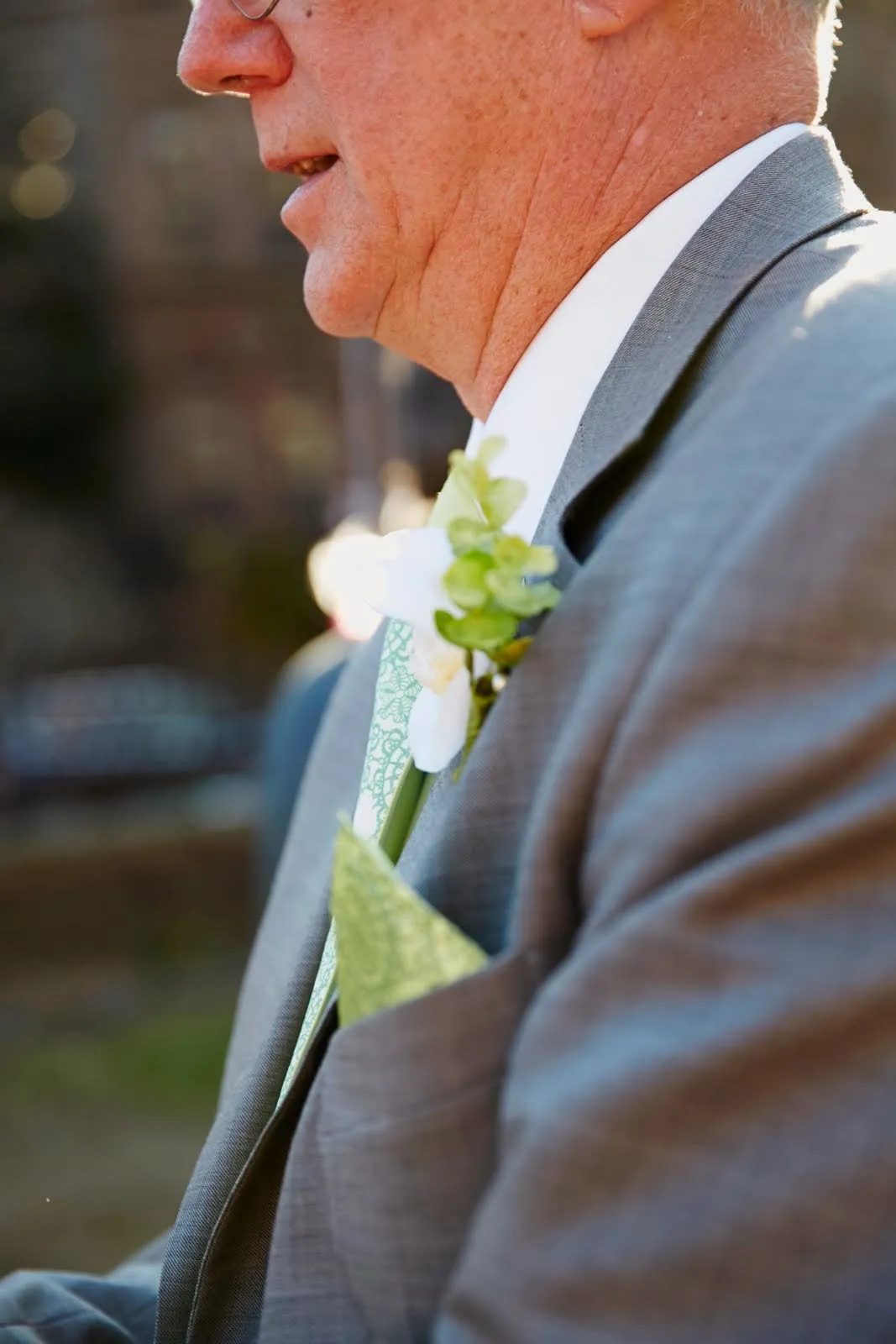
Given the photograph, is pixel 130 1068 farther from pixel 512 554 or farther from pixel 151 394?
pixel 151 394

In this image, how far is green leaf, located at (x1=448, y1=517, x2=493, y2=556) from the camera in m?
1.28

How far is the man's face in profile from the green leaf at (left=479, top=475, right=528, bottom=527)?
0.37 meters

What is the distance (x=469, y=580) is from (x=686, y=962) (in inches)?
14.1

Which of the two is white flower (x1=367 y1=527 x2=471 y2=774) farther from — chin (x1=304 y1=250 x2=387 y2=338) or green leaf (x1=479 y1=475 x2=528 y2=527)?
chin (x1=304 y1=250 x2=387 y2=338)

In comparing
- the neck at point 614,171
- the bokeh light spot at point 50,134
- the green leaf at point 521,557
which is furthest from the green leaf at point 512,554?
the bokeh light spot at point 50,134

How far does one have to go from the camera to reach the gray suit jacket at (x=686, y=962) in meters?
1.02

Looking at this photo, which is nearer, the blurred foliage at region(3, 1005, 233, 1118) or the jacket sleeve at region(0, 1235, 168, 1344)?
the jacket sleeve at region(0, 1235, 168, 1344)

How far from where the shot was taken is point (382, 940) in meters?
1.21

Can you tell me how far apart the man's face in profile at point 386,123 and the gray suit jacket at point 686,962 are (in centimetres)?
38

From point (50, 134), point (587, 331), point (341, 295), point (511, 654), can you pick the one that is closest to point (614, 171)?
point (587, 331)

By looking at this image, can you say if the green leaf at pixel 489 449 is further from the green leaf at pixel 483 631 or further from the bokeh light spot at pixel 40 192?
the bokeh light spot at pixel 40 192

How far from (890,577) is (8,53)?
83.2ft

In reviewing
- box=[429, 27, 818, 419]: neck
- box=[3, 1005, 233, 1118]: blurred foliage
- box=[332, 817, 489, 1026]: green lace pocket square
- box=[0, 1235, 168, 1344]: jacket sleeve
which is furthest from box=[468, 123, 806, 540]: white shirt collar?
box=[3, 1005, 233, 1118]: blurred foliage

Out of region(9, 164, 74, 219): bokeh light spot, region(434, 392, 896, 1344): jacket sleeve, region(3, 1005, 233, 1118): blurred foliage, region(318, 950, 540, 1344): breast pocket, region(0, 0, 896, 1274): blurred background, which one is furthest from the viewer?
region(9, 164, 74, 219): bokeh light spot
